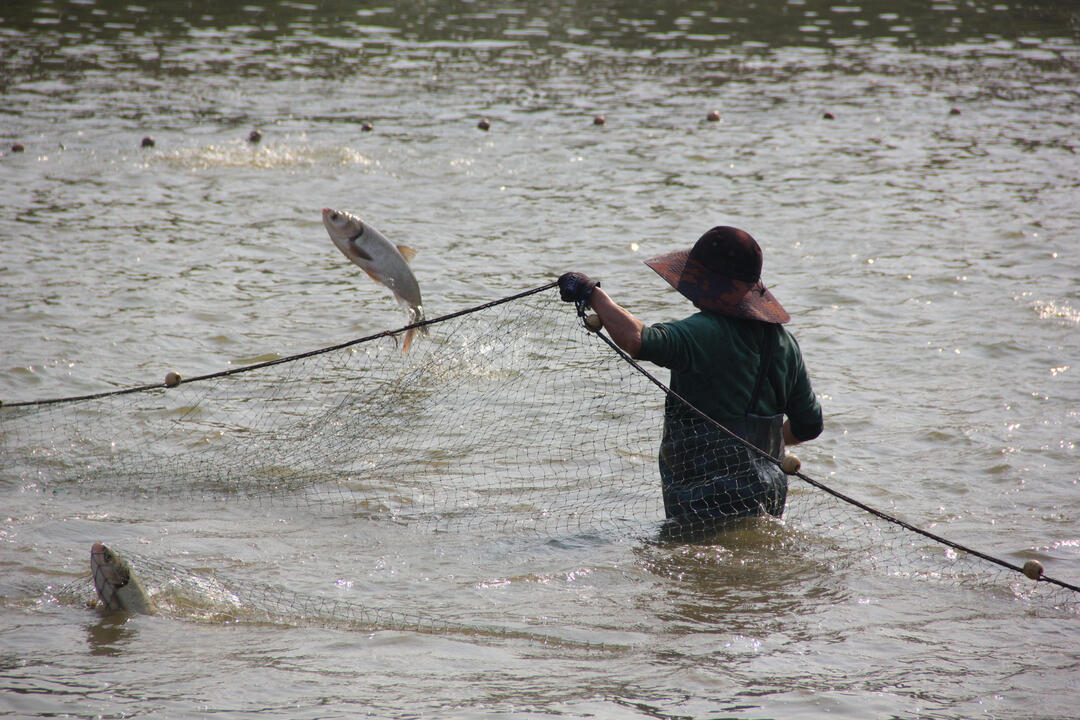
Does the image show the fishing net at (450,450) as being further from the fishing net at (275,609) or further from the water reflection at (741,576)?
the fishing net at (275,609)

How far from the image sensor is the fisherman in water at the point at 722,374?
4.99 metres

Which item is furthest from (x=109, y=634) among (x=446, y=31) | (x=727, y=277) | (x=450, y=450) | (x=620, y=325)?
(x=446, y=31)

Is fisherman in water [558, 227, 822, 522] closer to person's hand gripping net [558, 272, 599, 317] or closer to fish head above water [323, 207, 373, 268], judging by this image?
person's hand gripping net [558, 272, 599, 317]

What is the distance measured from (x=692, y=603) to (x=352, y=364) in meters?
3.85

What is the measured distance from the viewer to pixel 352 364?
26.8ft

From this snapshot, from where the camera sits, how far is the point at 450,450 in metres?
6.89

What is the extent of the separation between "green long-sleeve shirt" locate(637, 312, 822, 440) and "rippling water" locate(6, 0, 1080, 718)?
0.77 m

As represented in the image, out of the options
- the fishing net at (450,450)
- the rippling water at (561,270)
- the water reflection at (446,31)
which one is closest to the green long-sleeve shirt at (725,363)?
the fishing net at (450,450)

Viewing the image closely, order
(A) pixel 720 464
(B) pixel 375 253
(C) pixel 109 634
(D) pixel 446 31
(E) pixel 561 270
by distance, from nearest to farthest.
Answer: (C) pixel 109 634 → (A) pixel 720 464 → (B) pixel 375 253 → (E) pixel 561 270 → (D) pixel 446 31

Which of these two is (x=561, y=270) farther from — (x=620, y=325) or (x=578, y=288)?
(x=620, y=325)

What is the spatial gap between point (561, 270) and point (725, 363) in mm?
5557

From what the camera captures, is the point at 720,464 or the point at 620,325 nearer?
the point at 620,325

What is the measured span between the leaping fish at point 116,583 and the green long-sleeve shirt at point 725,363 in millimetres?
2361

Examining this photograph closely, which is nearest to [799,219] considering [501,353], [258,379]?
[501,353]
